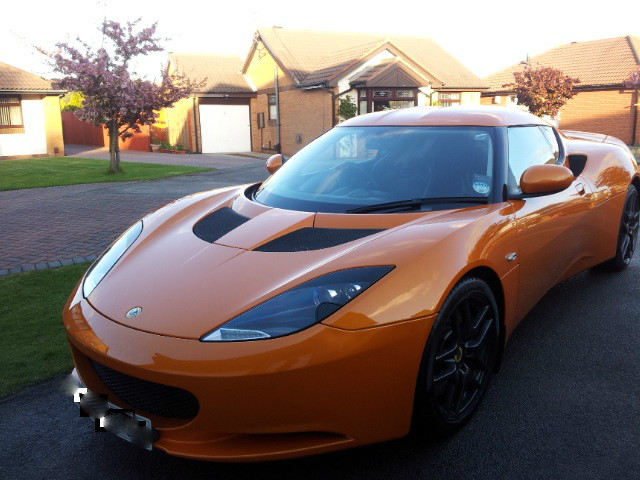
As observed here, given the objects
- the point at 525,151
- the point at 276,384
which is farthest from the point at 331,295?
the point at 525,151

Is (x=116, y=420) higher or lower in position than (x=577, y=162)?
lower

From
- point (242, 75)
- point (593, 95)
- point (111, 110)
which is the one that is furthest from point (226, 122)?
point (593, 95)

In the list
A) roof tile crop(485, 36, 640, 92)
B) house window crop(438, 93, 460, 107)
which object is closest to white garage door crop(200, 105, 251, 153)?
house window crop(438, 93, 460, 107)

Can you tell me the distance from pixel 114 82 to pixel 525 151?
14215mm

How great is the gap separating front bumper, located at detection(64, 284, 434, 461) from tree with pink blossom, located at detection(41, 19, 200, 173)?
49.1 ft

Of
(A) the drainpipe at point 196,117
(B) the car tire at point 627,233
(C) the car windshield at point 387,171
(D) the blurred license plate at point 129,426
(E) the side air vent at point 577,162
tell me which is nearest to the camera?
(D) the blurred license plate at point 129,426

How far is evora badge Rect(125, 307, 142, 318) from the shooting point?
2389 millimetres

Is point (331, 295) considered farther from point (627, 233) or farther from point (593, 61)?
point (593, 61)

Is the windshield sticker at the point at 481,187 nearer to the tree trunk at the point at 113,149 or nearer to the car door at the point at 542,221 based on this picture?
the car door at the point at 542,221

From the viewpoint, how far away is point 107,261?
3.02 meters

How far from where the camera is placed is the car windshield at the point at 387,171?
3.19 metres

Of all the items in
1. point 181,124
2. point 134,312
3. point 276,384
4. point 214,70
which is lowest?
point 276,384

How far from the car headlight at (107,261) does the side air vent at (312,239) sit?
0.80 m

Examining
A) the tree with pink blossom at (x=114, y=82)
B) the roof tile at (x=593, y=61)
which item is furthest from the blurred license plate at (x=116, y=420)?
the roof tile at (x=593, y=61)
